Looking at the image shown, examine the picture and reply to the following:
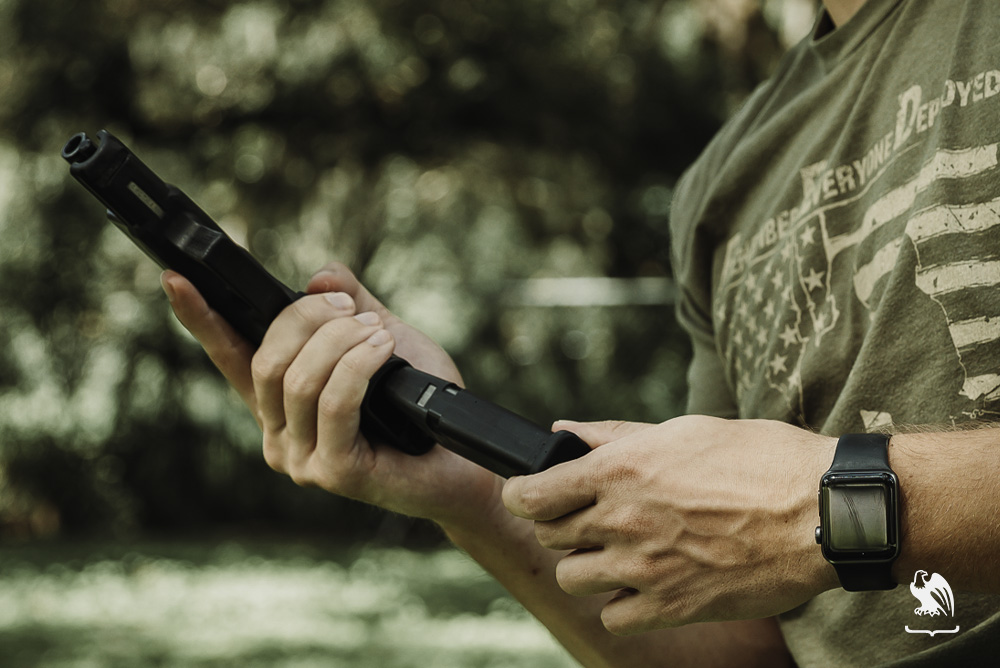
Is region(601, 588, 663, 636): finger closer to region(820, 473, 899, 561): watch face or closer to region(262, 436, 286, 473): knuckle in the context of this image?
region(820, 473, 899, 561): watch face

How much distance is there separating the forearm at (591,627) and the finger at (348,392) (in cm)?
27

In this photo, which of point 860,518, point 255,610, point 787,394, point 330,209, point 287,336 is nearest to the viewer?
point 860,518

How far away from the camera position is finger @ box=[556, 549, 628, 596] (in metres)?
0.98

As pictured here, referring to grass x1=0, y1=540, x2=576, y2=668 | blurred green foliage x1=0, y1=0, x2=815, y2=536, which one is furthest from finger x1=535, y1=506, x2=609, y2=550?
blurred green foliage x1=0, y1=0, x2=815, y2=536

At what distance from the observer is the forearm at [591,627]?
136 cm

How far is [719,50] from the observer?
261 inches

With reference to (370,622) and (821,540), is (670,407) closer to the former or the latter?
(370,622)

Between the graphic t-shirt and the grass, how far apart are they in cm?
323

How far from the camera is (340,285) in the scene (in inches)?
53.1

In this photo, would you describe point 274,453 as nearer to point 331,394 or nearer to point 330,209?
point 331,394

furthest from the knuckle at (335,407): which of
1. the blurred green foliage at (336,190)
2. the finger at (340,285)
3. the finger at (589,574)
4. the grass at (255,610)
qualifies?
the blurred green foliage at (336,190)

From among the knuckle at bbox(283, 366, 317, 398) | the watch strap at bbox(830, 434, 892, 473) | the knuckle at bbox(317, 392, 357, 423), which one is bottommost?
the watch strap at bbox(830, 434, 892, 473)

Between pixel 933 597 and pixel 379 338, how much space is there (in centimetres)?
71

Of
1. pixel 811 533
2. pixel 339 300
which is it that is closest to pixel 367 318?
pixel 339 300
